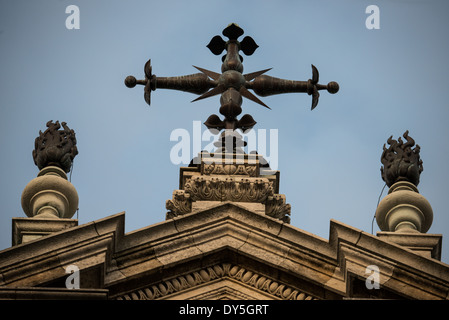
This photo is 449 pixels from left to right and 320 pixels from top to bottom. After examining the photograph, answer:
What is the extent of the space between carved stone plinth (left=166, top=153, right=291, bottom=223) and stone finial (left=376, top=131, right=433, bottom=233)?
184cm

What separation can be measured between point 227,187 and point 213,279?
9.84ft

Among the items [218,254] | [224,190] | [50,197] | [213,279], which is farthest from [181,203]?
[213,279]

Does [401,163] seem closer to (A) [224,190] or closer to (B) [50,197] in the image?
(A) [224,190]

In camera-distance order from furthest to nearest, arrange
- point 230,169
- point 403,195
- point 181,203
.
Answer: point 403,195 < point 230,169 < point 181,203

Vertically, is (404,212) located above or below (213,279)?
above

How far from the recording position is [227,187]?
2700 cm

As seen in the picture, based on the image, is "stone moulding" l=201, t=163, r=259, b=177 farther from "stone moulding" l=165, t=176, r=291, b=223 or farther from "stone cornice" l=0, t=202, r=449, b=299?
"stone cornice" l=0, t=202, r=449, b=299

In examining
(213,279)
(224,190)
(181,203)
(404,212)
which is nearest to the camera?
(213,279)

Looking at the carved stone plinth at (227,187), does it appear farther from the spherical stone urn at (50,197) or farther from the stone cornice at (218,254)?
the stone cornice at (218,254)

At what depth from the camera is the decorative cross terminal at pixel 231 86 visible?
1148 inches

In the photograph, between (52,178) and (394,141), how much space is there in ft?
21.5
